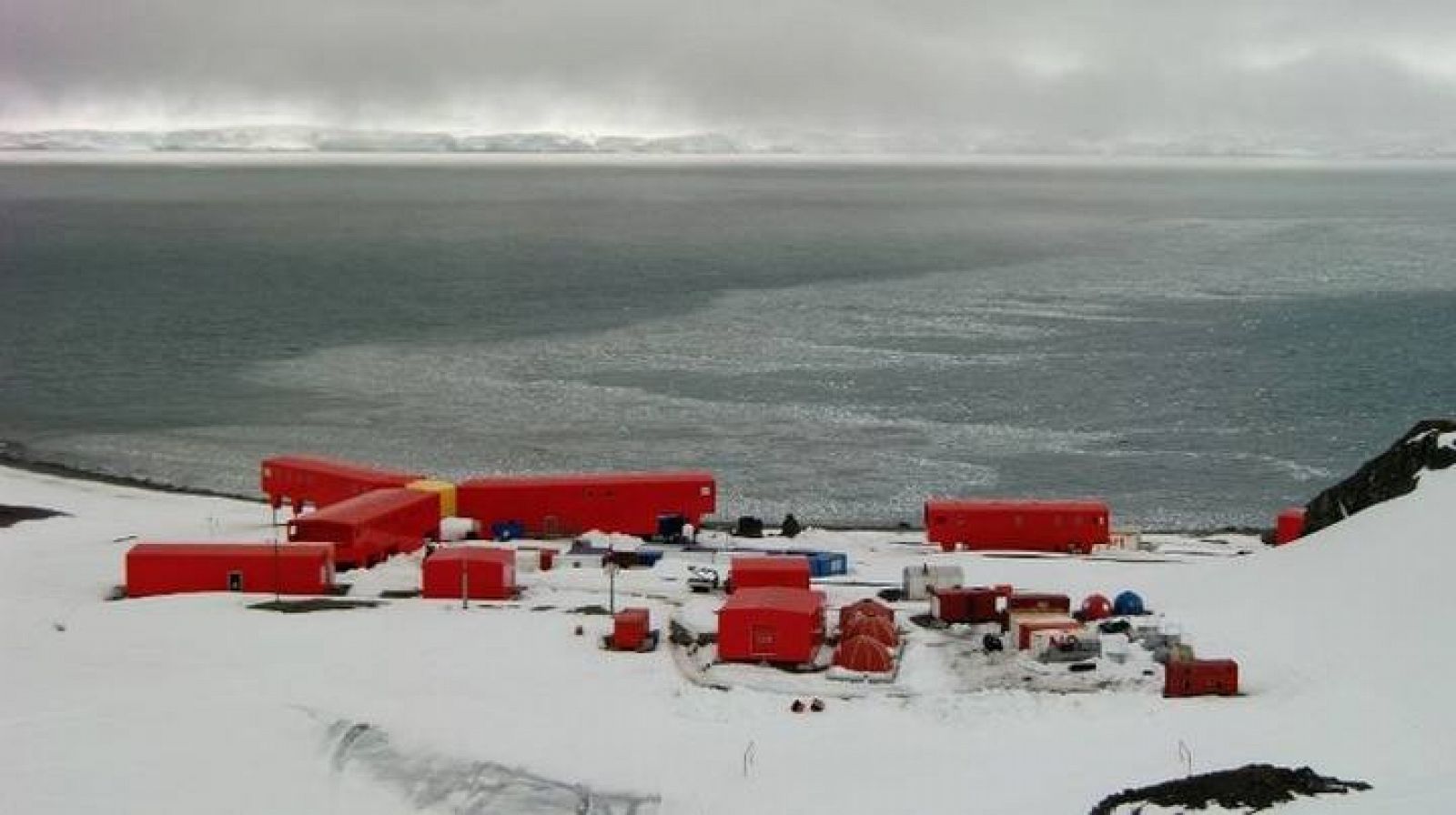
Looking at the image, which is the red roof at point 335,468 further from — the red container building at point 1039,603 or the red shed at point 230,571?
the red container building at point 1039,603

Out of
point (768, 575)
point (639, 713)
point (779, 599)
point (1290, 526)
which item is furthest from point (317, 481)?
point (1290, 526)

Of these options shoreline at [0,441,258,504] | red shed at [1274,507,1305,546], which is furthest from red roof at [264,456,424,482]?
red shed at [1274,507,1305,546]

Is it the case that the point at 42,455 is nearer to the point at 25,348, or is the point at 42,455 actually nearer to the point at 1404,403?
the point at 25,348

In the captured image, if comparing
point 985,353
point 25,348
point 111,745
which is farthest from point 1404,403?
point 25,348

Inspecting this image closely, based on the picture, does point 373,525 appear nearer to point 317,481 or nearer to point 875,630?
point 317,481

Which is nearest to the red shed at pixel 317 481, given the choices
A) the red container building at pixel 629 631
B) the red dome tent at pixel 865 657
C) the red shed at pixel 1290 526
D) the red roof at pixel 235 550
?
the red roof at pixel 235 550

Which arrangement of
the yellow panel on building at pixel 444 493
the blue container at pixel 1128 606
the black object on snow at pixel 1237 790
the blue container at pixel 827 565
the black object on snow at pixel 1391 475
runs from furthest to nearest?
1. the yellow panel on building at pixel 444 493
2. the blue container at pixel 827 565
3. the black object on snow at pixel 1391 475
4. the blue container at pixel 1128 606
5. the black object on snow at pixel 1237 790
